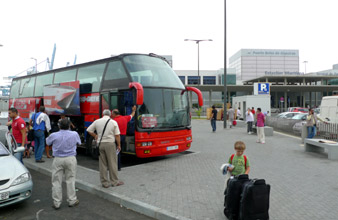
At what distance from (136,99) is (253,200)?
4.81 m

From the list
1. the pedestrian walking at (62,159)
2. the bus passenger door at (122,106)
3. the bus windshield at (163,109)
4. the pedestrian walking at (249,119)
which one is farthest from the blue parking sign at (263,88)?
the pedestrian walking at (62,159)

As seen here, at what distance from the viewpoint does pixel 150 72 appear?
8.82 meters

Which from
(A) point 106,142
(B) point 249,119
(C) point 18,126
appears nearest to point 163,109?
(A) point 106,142

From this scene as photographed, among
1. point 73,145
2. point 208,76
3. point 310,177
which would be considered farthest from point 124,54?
point 208,76

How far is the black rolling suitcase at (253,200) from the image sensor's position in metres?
3.80

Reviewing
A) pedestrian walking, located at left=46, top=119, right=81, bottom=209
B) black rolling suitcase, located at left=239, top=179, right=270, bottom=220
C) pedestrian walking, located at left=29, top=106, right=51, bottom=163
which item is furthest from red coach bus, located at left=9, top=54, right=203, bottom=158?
black rolling suitcase, located at left=239, top=179, right=270, bottom=220

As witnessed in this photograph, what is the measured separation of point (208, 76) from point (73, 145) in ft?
257

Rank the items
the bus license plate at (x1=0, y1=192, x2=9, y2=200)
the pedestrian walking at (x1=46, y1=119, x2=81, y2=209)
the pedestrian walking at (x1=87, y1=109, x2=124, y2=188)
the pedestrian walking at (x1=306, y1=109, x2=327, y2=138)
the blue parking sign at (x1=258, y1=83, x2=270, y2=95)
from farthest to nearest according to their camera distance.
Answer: the blue parking sign at (x1=258, y1=83, x2=270, y2=95) < the pedestrian walking at (x1=306, y1=109, x2=327, y2=138) < the pedestrian walking at (x1=87, y1=109, x2=124, y2=188) < the pedestrian walking at (x1=46, y1=119, x2=81, y2=209) < the bus license plate at (x1=0, y1=192, x2=9, y2=200)

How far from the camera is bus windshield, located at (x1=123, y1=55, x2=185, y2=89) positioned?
28.0 ft

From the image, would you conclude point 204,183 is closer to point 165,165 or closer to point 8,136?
point 165,165

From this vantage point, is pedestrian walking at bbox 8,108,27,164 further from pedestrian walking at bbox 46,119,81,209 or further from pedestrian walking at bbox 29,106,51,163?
pedestrian walking at bbox 46,119,81,209

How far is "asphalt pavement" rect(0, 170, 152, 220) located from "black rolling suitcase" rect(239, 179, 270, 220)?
168cm

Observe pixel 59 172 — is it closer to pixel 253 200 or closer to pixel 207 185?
pixel 207 185

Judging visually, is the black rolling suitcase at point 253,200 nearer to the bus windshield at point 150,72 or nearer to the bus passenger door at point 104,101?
the bus windshield at point 150,72
